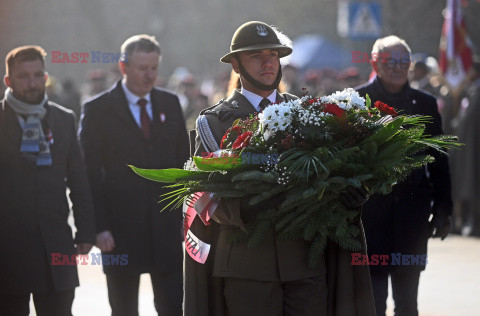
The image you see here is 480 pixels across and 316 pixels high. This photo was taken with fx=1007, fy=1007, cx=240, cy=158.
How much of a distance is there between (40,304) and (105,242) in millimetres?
812

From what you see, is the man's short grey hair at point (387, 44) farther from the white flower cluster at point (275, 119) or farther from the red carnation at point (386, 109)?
the white flower cluster at point (275, 119)

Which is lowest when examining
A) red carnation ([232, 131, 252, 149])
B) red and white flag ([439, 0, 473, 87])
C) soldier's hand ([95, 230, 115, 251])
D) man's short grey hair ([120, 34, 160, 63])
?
soldier's hand ([95, 230, 115, 251])

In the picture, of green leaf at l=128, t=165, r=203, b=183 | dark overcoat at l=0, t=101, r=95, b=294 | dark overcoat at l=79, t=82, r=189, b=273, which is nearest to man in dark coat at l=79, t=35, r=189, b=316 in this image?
dark overcoat at l=79, t=82, r=189, b=273

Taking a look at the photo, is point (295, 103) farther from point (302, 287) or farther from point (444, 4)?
point (444, 4)

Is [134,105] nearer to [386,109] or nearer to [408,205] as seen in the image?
[408,205]

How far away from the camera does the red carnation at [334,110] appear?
4996mm

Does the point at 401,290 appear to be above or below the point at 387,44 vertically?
below

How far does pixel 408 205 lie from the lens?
23.4ft

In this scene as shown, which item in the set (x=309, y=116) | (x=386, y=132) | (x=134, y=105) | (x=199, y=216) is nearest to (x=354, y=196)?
(x=386, y=132)

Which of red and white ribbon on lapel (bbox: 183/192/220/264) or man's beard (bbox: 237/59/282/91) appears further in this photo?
man's beard (bbox: 237/59/282/91)

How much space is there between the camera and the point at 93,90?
21.7 metres

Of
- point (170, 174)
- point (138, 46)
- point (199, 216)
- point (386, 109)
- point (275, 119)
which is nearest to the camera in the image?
point (275, 119)

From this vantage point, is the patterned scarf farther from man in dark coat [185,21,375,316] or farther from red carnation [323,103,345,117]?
red carnation [323,103,345,117]

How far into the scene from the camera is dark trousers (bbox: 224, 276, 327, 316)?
519cm
